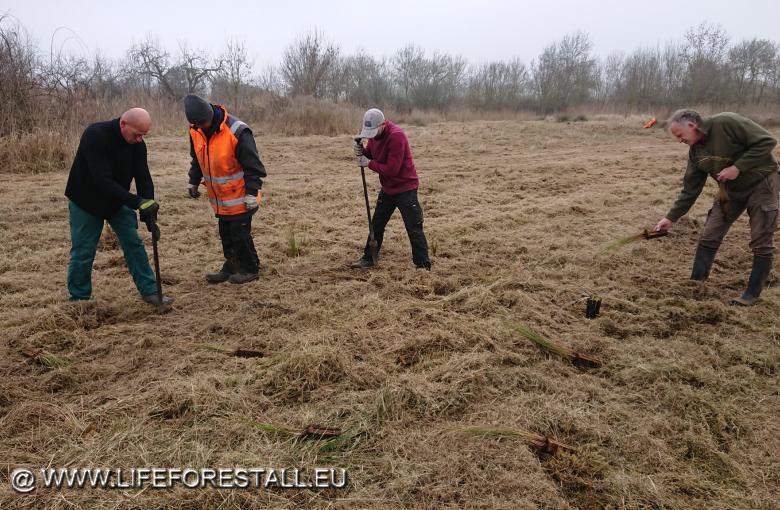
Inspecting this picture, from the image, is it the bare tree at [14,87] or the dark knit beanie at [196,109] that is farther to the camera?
the bare tree at [14,87]

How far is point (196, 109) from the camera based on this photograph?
3850mm

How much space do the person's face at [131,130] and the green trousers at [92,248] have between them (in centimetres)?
59

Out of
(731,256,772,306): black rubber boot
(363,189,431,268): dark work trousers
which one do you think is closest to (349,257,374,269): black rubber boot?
(363,189,431,268): dark work trousers

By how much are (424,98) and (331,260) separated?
95.4 feet

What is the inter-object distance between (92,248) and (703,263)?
5.28 meters

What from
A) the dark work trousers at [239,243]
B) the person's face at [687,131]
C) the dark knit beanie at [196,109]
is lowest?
the dark work trousers at [239,243]

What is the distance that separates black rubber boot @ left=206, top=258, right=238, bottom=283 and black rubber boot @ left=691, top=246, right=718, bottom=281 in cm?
430

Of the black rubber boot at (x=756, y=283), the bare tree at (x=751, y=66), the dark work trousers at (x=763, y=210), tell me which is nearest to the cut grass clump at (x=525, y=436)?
the black rubber boot at (x=756, y=283)

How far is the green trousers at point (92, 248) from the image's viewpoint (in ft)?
12.5

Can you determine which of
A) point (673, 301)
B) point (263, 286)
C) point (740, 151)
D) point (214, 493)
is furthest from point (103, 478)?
point (740, 151)

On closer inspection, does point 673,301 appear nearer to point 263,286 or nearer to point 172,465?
point 263,286

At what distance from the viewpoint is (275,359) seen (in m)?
3.17

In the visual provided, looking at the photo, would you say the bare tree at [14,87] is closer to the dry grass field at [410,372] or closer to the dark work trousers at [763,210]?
the dry grass field at [410,372]

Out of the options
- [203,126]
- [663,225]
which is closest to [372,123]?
[203,126]
